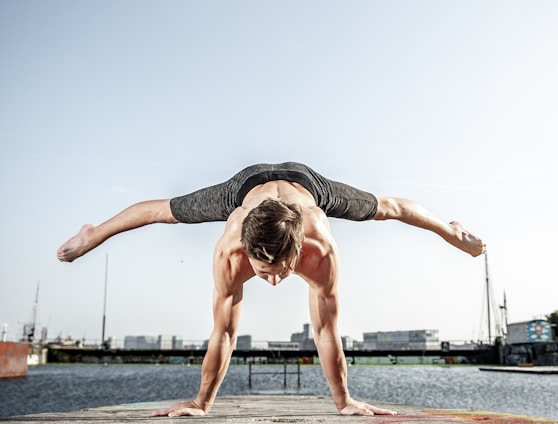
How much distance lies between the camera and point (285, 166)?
5691 millimetres

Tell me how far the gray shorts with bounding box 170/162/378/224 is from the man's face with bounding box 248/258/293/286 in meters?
1.32

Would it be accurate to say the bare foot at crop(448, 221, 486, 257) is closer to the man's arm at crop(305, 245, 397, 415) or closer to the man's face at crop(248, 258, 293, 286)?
the man's arm at crop(305, 245, 397, 415)

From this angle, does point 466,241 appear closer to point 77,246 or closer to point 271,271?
point 271,271

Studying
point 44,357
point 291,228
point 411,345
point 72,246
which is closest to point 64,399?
point 72,246

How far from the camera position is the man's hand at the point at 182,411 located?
5.36m

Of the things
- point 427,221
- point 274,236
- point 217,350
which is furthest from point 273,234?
point 427,221

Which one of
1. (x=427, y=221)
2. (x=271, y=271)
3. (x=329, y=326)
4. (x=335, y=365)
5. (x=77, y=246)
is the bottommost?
(x=335, y=365)

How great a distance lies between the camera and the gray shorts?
5.49 meters

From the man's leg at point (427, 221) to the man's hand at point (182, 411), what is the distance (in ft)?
8.80

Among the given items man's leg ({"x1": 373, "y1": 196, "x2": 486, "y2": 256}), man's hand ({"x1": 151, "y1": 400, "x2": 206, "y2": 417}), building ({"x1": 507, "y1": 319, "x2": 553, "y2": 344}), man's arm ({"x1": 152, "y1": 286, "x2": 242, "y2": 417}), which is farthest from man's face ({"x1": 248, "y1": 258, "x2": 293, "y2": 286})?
building ({"x1": 507, "y1": 319, "x2": 553, "y2": 344})

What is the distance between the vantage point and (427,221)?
253 inches

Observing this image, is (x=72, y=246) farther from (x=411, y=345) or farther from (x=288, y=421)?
(x=411, y=345)

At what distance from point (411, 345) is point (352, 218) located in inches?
7611

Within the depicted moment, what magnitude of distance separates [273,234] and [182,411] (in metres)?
2.39
